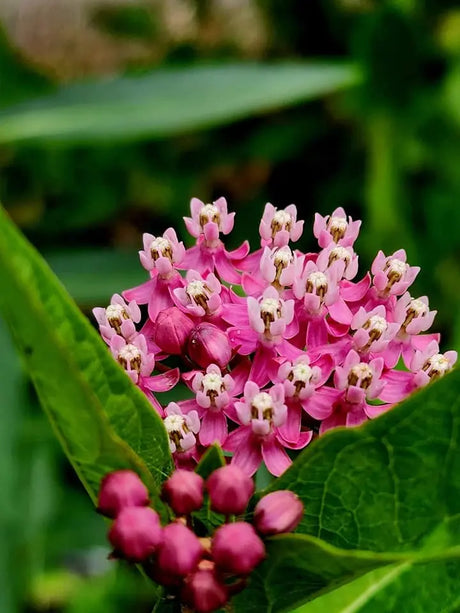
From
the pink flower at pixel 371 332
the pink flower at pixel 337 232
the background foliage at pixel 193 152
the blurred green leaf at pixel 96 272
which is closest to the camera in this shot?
the pink flower at pixel 371 332

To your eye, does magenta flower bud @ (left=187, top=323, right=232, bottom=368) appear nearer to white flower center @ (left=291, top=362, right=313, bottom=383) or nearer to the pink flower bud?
white flower center @ (left=291, top=362, right=313, bottom=383)

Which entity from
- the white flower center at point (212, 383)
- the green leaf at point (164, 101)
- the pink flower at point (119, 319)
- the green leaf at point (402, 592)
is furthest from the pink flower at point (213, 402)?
the green leaf at point (164, 101)

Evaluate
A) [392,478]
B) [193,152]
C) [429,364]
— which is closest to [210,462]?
[392,478]

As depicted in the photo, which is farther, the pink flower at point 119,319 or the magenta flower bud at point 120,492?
the pink flower at point 119,319

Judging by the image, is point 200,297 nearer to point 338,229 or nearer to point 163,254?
point 163,254

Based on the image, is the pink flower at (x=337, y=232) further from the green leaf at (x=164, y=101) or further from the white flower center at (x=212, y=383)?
the green leaf at (x=164, y=101)

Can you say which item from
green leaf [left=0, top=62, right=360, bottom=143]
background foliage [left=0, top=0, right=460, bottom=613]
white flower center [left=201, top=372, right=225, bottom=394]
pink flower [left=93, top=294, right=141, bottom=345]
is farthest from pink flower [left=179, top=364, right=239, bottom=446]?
green leaf [left=0, top=62, right=360, bottom=143]
